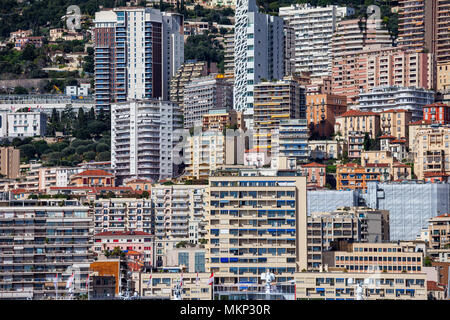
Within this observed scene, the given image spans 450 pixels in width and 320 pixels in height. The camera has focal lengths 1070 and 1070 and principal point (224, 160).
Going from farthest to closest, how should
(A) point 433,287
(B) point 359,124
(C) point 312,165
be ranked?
1. (B) point 359,124
2. (C) point 312,165
3. (A) point 433,287

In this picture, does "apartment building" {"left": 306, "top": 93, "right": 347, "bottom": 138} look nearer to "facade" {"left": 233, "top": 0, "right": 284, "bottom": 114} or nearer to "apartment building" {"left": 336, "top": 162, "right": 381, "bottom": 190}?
"facade" {"left": 233, "top": 0, "right": 284, "bottom": 114}

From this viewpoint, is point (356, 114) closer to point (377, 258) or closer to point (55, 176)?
point (55, 176)

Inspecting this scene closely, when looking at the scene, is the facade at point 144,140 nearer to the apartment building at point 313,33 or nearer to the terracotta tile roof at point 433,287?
the apartment building at point 313,33

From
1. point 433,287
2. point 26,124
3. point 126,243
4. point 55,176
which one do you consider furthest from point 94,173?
point 433,287

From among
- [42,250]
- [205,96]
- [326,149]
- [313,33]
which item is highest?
[313,33]

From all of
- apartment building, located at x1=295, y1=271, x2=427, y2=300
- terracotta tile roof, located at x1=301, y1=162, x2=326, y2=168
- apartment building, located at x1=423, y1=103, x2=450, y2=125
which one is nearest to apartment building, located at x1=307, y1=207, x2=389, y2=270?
apartment building, located at x1=295, y1=271, x2=427, y2=300
